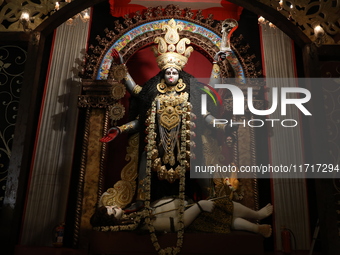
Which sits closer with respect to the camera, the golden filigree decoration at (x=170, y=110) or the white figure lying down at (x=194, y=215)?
the white figure lying down at (x=194, y=215)

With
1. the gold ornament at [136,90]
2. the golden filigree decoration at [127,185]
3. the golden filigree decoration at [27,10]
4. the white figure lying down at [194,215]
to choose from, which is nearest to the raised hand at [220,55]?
the gold ornament at [136,90]

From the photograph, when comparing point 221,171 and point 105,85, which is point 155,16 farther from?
point 221,171

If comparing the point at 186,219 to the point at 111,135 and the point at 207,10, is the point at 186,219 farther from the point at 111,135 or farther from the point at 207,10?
the point at 207,10

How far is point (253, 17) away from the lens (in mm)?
5023

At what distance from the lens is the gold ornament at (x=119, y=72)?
4.19 meters

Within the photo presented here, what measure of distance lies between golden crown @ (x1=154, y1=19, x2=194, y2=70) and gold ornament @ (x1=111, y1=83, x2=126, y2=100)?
0.53m

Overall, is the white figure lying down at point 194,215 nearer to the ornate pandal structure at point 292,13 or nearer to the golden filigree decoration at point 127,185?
the golden filigree decoration at point 127,185

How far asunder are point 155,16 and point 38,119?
6.76 feet

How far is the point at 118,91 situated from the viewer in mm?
4191

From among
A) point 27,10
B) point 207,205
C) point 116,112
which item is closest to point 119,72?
point 116,112

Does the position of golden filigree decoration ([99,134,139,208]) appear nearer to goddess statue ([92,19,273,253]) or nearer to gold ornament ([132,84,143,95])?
goddess statue ([92,19,273,253])

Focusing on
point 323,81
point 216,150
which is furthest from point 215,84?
point 323,81

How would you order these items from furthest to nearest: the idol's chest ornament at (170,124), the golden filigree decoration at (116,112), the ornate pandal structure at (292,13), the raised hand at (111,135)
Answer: the golden filigree decoration at (116,112)
the raised hand at (111,135)
the idol's chest ornament at (170,124)
the ornate pandal structure at (292,13)

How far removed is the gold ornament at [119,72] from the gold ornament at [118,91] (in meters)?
0.08
